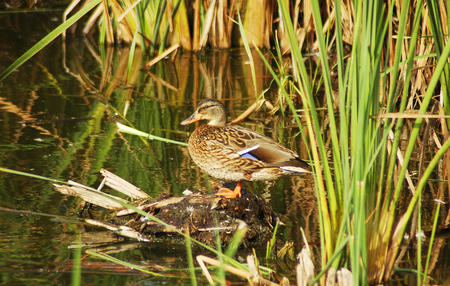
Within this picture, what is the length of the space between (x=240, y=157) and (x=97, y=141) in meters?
1.88

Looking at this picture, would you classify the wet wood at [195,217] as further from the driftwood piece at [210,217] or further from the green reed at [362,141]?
the green reed at [362,141]

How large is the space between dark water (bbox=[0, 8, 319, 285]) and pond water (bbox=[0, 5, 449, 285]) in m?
0.01

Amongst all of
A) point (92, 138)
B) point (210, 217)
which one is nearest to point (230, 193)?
point (210, 217)

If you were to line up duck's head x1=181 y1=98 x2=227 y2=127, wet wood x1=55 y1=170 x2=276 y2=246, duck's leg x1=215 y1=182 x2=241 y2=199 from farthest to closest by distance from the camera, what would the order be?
duck's head x1=181 y1=98 x2=227 y2=127 < duck's leg x1=215 y1=182 x2=241 y2=199 < wet wood x1=55 y1=170 x2=276 y2=246

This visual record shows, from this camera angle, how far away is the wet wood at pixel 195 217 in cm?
427

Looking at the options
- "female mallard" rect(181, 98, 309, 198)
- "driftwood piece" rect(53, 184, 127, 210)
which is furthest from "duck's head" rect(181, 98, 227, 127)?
"driftwood piece" rect(53, 184, 127, 210)

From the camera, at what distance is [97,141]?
6125mm

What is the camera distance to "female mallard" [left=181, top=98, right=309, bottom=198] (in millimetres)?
4609

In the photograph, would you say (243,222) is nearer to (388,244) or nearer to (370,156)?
(388,244)

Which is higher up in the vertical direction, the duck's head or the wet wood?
the duck's head

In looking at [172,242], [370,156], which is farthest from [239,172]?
[370,156]

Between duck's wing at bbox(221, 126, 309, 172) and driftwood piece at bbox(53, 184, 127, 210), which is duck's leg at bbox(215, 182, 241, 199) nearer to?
duck's wing at bbox(221, 126, 309, 172)

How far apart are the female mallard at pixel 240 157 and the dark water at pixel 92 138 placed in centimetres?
30

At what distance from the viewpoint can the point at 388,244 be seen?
11.4 ft
